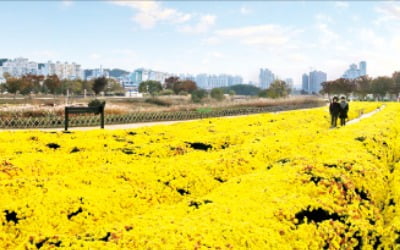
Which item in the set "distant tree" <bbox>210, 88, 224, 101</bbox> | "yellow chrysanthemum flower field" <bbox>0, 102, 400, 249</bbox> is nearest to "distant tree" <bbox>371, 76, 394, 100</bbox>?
"distant tree" <bbox>210, 88, 224, 101</bbox>

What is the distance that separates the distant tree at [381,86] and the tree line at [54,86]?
244 ft

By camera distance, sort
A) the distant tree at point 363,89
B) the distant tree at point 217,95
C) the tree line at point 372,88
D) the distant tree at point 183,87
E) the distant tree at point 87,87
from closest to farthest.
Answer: the distant tree at point 217,95 → the distant tree at point 87,87 → the tree line at point 372,88 → the distant tree at point 363,89 → the distant tree at point 183,87

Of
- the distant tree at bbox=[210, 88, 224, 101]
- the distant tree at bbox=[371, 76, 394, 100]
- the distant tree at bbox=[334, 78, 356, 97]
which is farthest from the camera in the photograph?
the distant tree at bbox=[334, 78, 356, 97]

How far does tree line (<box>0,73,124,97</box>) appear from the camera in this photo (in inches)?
3899

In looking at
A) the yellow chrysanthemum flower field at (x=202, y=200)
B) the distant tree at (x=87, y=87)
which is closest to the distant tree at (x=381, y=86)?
the distant tree at (x=87, y=87)

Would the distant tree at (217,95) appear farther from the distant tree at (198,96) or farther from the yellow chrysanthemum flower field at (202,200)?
the yellow chrysanthemum flower field at (202,200)

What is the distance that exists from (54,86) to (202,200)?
108365 mm

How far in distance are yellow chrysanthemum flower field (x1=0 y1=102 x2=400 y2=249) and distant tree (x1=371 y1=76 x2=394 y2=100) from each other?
117 m

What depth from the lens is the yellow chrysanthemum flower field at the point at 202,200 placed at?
22.1ft

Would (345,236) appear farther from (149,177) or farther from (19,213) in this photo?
(19,213)

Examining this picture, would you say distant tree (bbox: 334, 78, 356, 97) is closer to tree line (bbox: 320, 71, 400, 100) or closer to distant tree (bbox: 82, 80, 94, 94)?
tree line (bbox: 320, 71, 400, 100)

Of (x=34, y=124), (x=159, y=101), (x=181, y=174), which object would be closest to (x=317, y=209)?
(x=181, y=174)

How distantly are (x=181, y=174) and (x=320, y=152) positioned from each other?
4.39 meters

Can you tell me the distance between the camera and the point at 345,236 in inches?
303
